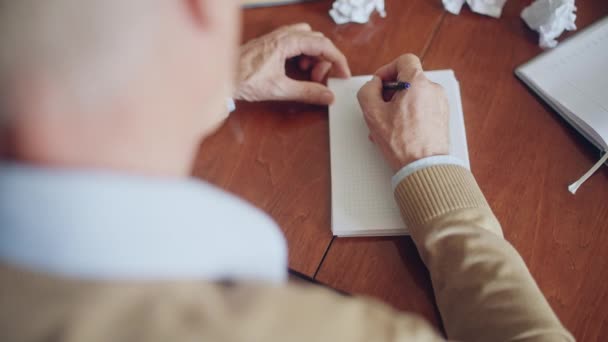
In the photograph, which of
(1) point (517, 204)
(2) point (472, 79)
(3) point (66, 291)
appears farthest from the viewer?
(2) point (472, 79)

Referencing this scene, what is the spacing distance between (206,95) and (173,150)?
6 cm

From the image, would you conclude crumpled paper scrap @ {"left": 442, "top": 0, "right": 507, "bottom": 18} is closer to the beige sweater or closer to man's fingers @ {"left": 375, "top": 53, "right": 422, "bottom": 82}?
man's fingers @ {"left": 375, "top": 53, "right": 422, "bottom": 82}

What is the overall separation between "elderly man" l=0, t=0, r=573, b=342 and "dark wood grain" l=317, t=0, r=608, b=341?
0.26 meters

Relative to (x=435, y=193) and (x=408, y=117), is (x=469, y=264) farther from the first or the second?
(x=408, y=117)

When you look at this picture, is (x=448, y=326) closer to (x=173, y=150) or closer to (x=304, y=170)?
(x=304, y=170)

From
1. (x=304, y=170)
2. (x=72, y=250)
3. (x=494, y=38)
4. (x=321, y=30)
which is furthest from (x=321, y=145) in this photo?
(x=72, y=250)

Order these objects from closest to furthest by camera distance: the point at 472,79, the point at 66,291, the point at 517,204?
the point at 66,291 < the point at 517,204 < the point at 472,79

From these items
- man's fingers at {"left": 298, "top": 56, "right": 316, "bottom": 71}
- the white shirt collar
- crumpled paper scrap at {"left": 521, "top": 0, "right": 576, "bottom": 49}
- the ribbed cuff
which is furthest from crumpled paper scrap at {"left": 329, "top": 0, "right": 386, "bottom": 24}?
the white shirt collar

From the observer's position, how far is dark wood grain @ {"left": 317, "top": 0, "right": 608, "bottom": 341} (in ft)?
2.13

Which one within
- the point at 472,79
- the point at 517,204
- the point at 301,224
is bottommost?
the point at 301,224

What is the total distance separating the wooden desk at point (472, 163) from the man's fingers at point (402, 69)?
82mm

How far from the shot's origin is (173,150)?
37 cm

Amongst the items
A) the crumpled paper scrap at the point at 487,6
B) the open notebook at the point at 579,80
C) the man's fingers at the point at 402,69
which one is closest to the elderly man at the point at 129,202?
the man's fingers at the point at 402,69

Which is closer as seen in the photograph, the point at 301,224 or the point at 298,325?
the point at 298,325
